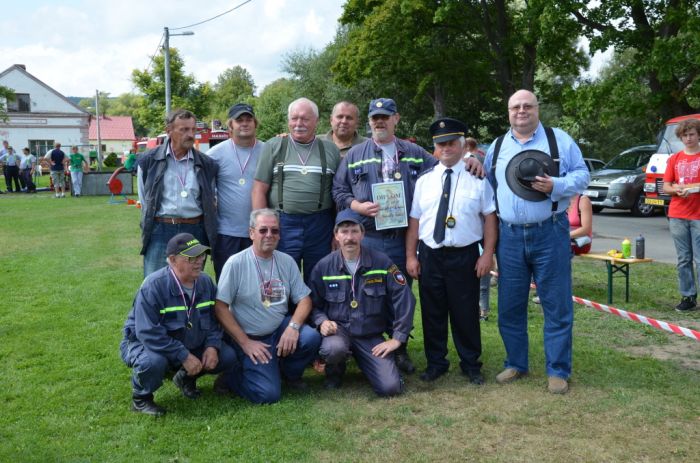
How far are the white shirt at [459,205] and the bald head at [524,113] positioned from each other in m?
0.46

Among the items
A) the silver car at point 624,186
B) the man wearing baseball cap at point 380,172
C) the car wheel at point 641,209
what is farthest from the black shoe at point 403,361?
the car wheel at point 641,209

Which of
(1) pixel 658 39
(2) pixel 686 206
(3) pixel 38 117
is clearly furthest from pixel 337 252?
(3) pixel 38 117

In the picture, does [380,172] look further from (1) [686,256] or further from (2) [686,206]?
(1) [686,256]

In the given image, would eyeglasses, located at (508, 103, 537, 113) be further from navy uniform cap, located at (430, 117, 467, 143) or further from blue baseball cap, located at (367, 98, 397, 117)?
blue baseball cap, located at (367, 98, 397, 117)

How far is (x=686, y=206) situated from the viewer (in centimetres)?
722

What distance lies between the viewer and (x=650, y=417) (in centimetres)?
438

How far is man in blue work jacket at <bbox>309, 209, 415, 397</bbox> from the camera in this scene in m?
4.98

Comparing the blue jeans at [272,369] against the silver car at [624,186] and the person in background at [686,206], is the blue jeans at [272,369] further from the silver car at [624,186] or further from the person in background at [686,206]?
the silver car at [624,186]

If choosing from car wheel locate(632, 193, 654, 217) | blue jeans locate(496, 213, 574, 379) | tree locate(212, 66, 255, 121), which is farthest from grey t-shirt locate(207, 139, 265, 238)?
tree locate(212, 66, 255, 121)

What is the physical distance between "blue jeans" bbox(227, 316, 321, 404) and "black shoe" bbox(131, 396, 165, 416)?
0.57 metres

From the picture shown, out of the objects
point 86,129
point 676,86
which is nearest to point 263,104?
point 86,129

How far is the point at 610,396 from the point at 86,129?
6672cm

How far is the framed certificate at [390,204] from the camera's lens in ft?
16.8

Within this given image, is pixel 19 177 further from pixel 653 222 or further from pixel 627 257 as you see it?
pixel 627 257
